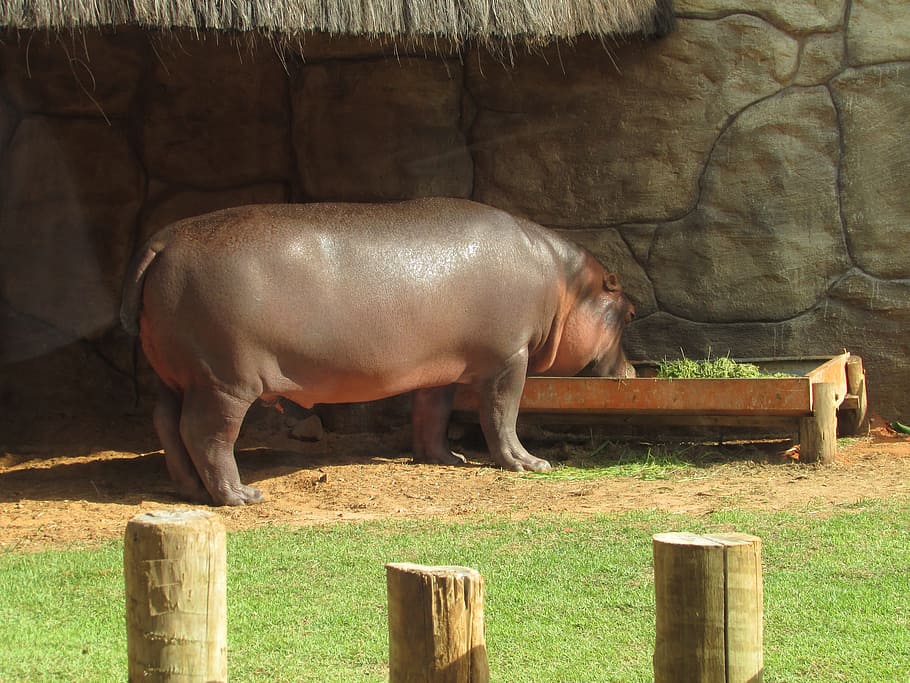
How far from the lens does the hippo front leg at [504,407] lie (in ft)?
20.8

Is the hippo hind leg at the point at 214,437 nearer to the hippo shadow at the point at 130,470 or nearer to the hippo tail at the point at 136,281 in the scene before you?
the hippo shadow at the point at 130,470

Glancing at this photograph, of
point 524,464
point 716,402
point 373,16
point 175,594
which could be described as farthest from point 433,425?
point 175,594

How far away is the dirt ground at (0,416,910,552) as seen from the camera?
5.11 meters

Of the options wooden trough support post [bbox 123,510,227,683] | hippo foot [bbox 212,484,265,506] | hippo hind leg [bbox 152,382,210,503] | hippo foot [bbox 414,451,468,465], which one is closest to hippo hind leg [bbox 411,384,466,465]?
hippo foot [bbox 414,451,468,465]

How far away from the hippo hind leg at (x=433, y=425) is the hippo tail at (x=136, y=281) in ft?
5.77

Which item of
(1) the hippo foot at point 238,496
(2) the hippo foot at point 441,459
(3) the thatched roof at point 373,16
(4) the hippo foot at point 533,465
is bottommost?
(2) the hippo foot at point 441,459

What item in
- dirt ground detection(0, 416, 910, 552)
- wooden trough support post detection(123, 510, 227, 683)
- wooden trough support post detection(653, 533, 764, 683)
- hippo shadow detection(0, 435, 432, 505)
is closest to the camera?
wooden trough support post detection(653, 533, 764, 683)

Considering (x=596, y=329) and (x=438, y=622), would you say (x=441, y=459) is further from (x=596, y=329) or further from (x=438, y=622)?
(x=438, y=622)

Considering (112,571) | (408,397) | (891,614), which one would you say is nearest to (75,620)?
(112,571)

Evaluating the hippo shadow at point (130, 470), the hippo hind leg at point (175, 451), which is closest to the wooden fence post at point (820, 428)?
the hippo shadow at point (130, 470)

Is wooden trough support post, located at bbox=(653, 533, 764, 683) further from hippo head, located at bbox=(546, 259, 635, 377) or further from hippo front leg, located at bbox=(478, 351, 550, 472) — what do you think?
hippo head, located at bbox=(546, 259, 635, 377)

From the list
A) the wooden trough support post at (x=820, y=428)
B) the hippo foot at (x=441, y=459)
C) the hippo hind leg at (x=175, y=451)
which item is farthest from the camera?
the hippo foot at (x=441, y=459)

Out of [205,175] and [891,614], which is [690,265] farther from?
[891,614]

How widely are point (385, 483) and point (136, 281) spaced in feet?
5.10
